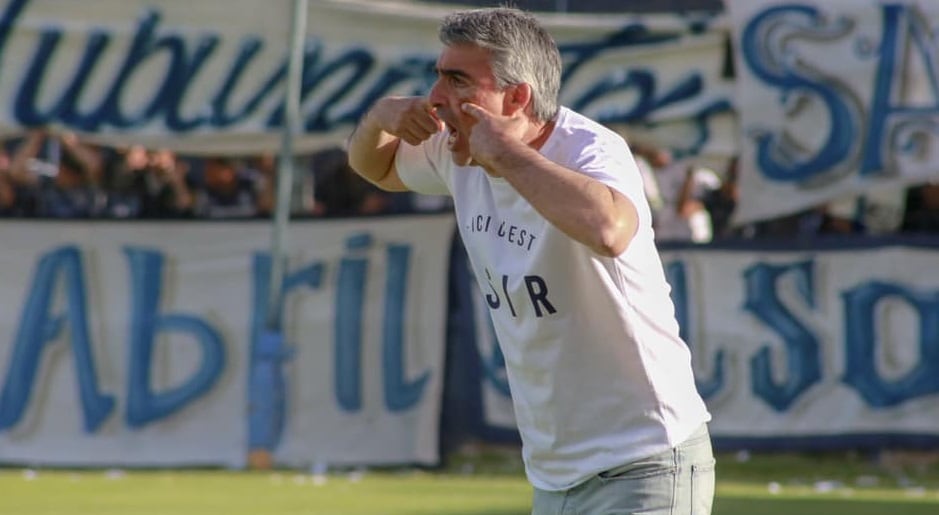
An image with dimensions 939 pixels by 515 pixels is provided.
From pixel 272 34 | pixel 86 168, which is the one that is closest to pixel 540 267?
pixel 272 34

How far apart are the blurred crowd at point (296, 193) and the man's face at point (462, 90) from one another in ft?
24.0

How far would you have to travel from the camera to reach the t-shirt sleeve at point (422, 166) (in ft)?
15.3

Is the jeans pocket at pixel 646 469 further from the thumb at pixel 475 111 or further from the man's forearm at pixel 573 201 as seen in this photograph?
the thumb at pixel 475 111

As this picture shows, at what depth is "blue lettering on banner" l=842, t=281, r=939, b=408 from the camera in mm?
11094

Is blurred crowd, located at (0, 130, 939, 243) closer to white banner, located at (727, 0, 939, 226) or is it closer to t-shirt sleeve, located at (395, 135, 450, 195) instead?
white banner, located at (727, 0, 939, 226)

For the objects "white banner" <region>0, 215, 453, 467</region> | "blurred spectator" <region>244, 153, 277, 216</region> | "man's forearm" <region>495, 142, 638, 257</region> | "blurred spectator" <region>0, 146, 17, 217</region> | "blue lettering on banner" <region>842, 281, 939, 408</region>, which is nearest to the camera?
"man's forearm" <region>495, 142, 638, 257</region>

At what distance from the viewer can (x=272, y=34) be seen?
1152cm

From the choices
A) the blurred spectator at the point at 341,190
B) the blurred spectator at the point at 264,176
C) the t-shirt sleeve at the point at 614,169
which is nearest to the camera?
the t-shirt sleeve at the point at 614,169

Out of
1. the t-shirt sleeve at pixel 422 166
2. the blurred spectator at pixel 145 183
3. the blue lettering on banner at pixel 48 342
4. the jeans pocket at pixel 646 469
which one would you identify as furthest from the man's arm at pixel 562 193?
the blurred spectator at pixel 145 183

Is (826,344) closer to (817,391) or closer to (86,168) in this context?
(817,391)

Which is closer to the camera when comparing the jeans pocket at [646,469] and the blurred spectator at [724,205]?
the jeans pocket at [646,469]

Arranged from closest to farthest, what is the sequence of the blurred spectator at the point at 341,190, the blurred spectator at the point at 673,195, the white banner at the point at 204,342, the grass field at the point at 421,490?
1. the grass field at the point at 421,490
2. the white banner at the point at 204,342
3. the blurred spectator at the point at 673,195
4. the blurred spectator at the point at 341,190

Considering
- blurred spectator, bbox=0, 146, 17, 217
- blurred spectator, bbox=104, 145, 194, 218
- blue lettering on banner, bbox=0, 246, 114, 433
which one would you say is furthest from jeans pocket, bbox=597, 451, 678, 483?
blurred spectator, bbox=0, 146, 17, 217

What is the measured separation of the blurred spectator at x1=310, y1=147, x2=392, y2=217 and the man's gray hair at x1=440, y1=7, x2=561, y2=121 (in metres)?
7.74
